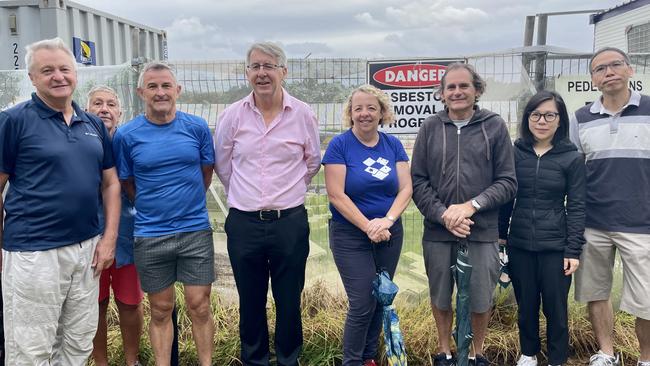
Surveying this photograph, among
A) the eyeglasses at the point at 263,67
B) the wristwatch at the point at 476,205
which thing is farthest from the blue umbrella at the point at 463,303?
the eyeglasses at the point at 263,67

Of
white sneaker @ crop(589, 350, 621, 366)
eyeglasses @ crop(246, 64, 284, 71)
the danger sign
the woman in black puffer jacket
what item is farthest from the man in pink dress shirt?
white sneaker @ crop(589, 350, 621, 366)

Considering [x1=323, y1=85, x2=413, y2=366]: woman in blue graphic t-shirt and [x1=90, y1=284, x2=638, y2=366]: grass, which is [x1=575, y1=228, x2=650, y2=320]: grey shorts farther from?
[x1=323, y1=85, x2=413, y2=366]: woman in blue graphic t-shirt

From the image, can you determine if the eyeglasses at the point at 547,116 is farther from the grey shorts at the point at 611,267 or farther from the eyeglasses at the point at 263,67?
the eyeglasses at the point at 263,67

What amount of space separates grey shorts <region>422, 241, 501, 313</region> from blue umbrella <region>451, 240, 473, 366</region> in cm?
6

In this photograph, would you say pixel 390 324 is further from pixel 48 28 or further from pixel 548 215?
pixel 48 28

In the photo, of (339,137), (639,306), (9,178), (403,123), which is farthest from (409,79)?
(9,178)

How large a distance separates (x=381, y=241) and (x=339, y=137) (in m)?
0.71

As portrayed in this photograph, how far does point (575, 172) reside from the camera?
337cm

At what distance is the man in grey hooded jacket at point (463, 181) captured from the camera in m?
3.30

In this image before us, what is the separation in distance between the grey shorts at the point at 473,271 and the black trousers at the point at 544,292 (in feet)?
0.66

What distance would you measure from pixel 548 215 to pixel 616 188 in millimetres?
521

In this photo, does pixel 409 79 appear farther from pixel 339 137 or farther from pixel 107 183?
pixel 107 183

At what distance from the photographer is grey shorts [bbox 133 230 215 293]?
3125mm

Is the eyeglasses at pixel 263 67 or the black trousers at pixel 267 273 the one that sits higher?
the eyeglasses at pixel 263 67
